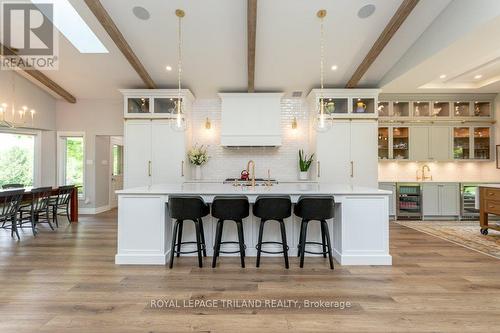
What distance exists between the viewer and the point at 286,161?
20.9 feet

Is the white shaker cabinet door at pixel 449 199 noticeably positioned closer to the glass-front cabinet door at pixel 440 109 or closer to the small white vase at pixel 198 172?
the glass-front cabinet door at pixel 440 109

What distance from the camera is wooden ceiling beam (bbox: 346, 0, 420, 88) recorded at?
3.77 m

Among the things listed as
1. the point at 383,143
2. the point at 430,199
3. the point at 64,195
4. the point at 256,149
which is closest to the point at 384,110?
the point at 383,143

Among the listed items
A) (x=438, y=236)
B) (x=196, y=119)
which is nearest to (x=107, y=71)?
(x=196, y=119)

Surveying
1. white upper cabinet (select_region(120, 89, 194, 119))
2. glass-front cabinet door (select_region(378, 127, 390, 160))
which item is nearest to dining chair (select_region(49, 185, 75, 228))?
white upper cabinet (select_region(120, 89, 194, 119))

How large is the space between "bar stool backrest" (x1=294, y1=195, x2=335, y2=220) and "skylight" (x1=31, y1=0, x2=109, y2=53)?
4.50 m

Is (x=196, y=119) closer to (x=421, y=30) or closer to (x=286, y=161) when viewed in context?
(x=286, y=161)

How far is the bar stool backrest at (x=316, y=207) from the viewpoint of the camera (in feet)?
9.98

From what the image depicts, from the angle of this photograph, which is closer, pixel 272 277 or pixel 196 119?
pixel 272 277

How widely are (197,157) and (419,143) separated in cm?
518

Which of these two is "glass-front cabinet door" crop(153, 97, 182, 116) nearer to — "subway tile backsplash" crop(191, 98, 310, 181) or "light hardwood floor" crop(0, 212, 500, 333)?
"subway tile backsplash" crop(191, 98, 310, 181)

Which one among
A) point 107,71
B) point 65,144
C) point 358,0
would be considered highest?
point 358,0

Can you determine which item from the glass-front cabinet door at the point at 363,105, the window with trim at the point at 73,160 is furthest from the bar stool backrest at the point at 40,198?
the glass-front cabinet door at the point at 363,105

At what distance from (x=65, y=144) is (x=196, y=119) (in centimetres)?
355
